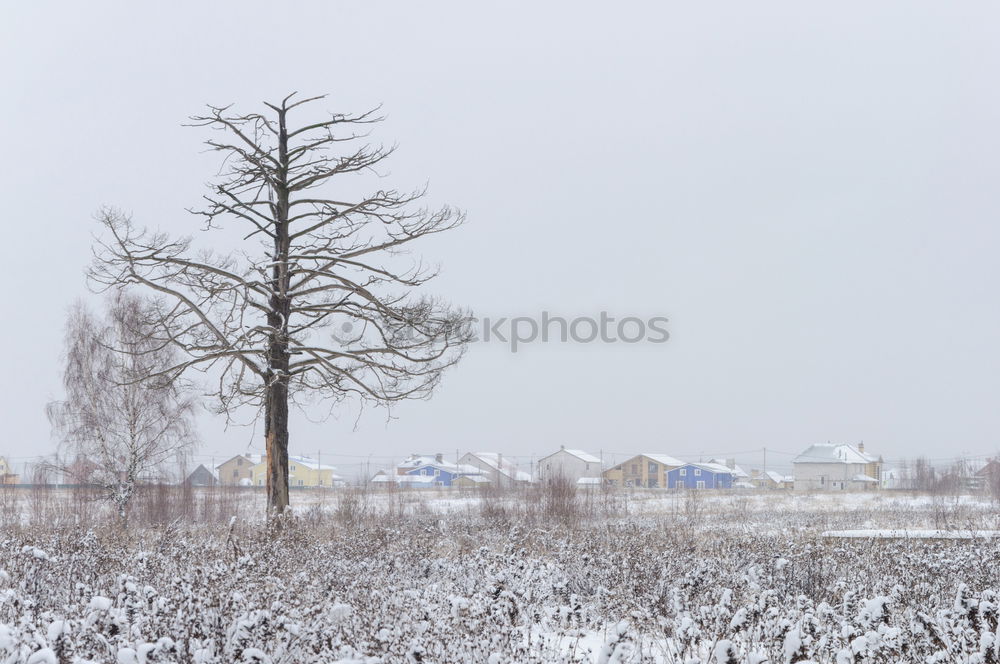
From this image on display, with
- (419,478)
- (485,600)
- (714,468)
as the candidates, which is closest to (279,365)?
(485,600)

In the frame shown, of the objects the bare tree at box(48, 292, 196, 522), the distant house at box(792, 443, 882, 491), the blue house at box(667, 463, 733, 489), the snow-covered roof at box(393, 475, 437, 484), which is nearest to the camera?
the bare tree at box(48, 292, 196, 522)

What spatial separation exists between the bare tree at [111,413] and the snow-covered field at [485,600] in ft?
33.3

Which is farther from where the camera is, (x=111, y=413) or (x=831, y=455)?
(x=831, y=455)

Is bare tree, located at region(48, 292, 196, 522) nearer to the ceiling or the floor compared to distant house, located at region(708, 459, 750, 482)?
nearer to the ceiling

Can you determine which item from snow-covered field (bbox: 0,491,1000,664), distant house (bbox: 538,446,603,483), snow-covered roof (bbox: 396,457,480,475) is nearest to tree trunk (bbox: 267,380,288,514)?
snow-covered field (bbox: 0,491,1000,664)

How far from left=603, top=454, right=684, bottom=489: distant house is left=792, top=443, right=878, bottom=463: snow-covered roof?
12052mm

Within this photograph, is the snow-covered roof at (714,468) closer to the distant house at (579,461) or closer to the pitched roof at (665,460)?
the pitched roof at (665,460)

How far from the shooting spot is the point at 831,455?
81.4 meters

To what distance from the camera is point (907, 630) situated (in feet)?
17.9

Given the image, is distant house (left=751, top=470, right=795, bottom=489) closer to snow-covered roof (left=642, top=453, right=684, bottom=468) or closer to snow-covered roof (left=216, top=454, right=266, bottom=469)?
snow-covered roof (left=642, top=453, right=684, bottom=468)

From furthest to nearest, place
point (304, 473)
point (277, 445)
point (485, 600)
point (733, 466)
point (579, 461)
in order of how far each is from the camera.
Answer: point (733, 466) → point (304, 473) → point (579, 461) → point (277, 445) → point (485, 600)

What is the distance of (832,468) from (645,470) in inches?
691

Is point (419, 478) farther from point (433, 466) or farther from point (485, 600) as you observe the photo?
point (485, 600)

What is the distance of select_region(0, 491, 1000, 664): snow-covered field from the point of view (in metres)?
4.89
